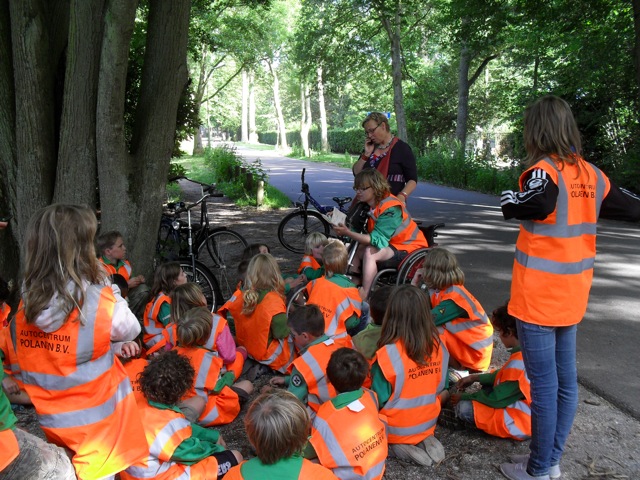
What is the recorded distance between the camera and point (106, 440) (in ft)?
8.24

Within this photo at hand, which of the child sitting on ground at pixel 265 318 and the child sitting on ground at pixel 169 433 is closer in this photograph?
the child sitting on ground at pixel 169 433

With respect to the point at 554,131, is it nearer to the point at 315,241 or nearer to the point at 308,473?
the point at 308,473

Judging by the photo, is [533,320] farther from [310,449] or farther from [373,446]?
[310,449]

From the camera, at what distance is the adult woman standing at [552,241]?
2.61 m

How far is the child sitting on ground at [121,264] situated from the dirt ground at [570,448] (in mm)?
1323

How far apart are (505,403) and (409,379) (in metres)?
0.67

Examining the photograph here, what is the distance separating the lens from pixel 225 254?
781cm

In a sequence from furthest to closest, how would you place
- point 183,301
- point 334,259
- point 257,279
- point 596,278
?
point 596,278 → point 334,259 → point 257,279 → point 183,301

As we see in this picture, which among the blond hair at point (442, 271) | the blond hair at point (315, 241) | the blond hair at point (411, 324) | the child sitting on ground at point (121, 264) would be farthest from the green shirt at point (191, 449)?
the blond hair at point (315, 241)

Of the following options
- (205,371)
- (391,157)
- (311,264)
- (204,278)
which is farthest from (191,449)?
(391,157)

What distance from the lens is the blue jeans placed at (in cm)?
276

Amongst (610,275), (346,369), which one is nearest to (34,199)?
(346,369)

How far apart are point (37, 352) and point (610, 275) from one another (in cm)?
717

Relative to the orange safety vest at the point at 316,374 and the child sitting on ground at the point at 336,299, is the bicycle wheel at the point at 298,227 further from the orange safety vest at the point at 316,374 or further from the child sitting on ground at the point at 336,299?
the orange safety vest at the point at 316,374
